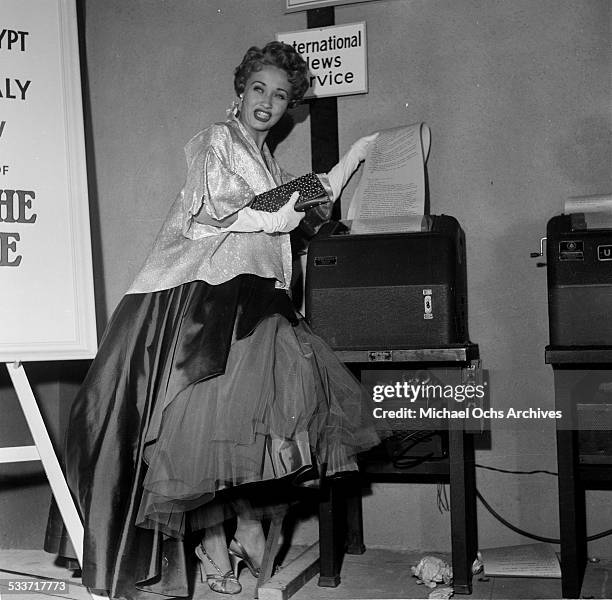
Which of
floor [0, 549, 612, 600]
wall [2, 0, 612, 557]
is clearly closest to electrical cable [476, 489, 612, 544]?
wall [2, 0, 612, 557]

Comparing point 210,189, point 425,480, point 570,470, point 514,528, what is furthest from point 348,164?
point 514,528

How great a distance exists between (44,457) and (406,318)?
3.44 feet

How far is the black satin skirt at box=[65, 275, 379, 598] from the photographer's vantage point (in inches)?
85.1

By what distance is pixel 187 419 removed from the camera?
86.6 inches

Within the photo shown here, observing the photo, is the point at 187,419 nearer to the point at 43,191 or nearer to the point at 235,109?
the point at 43,191

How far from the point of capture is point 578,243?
→ 7.41 feet

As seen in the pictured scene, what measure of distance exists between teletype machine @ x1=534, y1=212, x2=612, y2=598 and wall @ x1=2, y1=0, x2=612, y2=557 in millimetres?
264

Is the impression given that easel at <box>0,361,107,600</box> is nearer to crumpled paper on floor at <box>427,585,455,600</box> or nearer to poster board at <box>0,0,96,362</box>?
poster board at <box>0,0,96,362</box>

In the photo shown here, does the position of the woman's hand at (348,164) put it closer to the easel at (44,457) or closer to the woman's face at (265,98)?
the woman's face at (265,98)

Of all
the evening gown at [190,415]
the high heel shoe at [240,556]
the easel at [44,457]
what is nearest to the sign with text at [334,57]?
the evening gown at [190,415]

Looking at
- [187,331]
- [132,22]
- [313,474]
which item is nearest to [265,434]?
[313,474]

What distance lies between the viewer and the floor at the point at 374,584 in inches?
93.0

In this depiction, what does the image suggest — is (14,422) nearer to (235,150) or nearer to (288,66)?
(235,150)

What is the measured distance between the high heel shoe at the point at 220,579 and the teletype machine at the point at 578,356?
90cm
